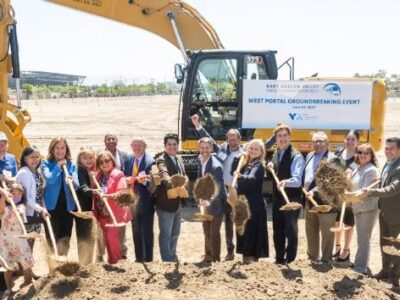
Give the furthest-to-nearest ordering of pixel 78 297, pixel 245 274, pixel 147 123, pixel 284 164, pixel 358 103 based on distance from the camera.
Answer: pixel 147 123 < pixel 358 103 < pixel 284 164 < pixel 245 274 < pixel 78 297

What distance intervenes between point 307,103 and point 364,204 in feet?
12.0

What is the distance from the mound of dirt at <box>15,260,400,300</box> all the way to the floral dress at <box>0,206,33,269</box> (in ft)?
1.01

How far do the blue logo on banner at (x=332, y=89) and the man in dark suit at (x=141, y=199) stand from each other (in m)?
4.33

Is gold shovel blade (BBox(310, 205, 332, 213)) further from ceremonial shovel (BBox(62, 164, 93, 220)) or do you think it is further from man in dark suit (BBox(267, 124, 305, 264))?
ceremonial shovel (BBox(62, 164, 93, 220))

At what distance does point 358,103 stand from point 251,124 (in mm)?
1886

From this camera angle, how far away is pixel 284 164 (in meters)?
5.59

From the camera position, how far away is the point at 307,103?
8.91 meters

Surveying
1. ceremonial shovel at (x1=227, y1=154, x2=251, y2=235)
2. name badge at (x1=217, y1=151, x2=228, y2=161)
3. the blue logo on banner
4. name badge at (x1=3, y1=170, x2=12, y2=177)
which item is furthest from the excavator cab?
name badge at (x1=3, y1=170, x2=12, y2=177)

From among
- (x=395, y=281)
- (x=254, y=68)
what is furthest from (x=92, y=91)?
(x=395, y=281)

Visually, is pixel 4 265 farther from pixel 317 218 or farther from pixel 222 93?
pixel 222 93

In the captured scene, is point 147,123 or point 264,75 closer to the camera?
point 264,75

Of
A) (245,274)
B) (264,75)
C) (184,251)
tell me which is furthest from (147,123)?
(245,274)

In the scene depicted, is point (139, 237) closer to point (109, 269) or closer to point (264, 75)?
point (109, 269)

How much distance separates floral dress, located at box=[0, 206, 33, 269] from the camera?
5035 mm
